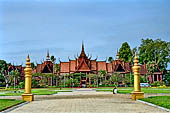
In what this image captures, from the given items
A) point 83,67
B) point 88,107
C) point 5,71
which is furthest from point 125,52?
point 88,107

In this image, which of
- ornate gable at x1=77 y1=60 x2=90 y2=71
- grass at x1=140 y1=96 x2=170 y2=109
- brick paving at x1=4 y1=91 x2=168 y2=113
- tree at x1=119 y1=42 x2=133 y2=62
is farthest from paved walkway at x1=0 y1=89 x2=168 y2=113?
tree at x1=119 y1=42 x2=133 y2=62

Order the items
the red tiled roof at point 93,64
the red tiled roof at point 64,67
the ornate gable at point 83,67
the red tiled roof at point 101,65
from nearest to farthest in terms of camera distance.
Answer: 1. the ornate gable at point 83,67
2. the red tiled roof at point 93,64
3. the red tiled roof at point 101,65
4. the red tiled roof at point 64,67

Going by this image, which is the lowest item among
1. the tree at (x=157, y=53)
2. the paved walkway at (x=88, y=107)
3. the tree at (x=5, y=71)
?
the paved walkway at (x=88, y=107)

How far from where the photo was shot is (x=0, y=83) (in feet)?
190

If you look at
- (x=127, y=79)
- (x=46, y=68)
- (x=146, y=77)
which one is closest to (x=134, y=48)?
(x=146, y=77)

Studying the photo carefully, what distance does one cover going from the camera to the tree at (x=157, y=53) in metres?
60.8

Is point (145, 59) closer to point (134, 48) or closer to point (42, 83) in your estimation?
point (134, 48)

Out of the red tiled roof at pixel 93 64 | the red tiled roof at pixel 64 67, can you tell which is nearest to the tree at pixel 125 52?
the red tiled roof at pixel 93 64

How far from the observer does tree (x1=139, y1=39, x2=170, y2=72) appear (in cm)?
6081

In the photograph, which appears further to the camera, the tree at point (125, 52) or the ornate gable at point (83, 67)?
the tree at point (125, 52)

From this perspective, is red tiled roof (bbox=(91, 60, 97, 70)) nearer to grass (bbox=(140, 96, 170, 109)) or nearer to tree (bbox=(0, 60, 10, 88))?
tree (bbox=(0, 60, 10, 88))

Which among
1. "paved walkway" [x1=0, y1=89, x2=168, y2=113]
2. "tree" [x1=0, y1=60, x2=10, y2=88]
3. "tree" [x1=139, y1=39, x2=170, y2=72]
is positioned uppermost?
"tree" [x1=139, y1=39, x2=170, y2=72]

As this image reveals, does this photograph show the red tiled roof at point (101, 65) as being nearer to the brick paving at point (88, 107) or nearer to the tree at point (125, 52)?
the tree at point (125, 52)

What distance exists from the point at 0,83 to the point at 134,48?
3392 centimetres
